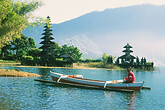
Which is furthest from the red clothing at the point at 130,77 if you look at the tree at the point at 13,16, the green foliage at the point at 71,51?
the green foliage at the point at 71,51

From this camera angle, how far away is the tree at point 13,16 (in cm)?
1933

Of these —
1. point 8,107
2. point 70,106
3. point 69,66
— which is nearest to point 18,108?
point 8,107

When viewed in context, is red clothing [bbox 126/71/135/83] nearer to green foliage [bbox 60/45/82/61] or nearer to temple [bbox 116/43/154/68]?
temple [bbox 116/43/154/68]

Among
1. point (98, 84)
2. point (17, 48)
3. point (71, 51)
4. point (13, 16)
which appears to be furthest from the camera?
point (71, 51)

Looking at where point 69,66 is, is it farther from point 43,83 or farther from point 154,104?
point 154,104

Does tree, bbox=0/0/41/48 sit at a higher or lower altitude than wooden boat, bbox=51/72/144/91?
higher

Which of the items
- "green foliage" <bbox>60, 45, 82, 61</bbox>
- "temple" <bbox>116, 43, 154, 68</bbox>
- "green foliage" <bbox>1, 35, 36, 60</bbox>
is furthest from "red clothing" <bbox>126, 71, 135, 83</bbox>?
"green foliage" <bbox>60, 45, 82, 61</bbox>

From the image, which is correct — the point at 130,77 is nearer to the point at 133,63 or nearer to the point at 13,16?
the point at 13,16

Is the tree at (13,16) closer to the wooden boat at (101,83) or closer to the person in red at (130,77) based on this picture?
the wooden boat at (101,83)

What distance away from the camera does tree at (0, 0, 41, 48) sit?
63.4 feet

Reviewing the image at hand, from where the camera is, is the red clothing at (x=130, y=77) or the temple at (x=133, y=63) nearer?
the red clothing at (x=130, y=77)

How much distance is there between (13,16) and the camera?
19.5 metres

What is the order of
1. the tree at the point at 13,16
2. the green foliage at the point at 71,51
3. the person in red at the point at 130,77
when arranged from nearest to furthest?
the tree at the point at 13,16
the person in red at the point at 130,77
the green foliage at the point at 71,51

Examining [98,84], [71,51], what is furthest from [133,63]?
[98,84]
